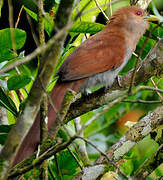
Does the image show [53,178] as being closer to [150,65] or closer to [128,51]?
[150,65]

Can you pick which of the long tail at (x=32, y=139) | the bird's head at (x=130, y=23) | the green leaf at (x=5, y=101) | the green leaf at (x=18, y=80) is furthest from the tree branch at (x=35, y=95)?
the bird's head at (x=130, y=23)

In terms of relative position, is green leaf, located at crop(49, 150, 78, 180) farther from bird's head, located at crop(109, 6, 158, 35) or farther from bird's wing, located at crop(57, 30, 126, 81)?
bird's head, located at crop(109, 6, 158, 35)

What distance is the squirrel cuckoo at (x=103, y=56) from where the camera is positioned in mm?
2676

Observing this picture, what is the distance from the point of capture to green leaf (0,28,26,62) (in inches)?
83.3

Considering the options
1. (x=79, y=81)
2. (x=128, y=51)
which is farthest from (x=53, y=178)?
(x=128, y=51)

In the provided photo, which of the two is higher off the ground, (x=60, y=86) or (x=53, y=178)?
(x=60, y=86)

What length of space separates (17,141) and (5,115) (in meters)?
1.06

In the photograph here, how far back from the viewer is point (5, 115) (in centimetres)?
256

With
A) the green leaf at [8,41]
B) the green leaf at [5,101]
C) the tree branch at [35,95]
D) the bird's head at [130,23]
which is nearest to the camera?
the tree branch at [35,95]

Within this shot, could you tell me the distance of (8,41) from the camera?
2.18 m

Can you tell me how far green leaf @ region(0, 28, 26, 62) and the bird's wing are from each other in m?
0.52

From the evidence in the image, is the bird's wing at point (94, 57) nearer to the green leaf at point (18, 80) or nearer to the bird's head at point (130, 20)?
the bird's head at point (130, 20)

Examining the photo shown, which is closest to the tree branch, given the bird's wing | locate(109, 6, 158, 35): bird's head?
the bird's wing

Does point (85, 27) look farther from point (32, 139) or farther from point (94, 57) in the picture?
point (32, 139)
